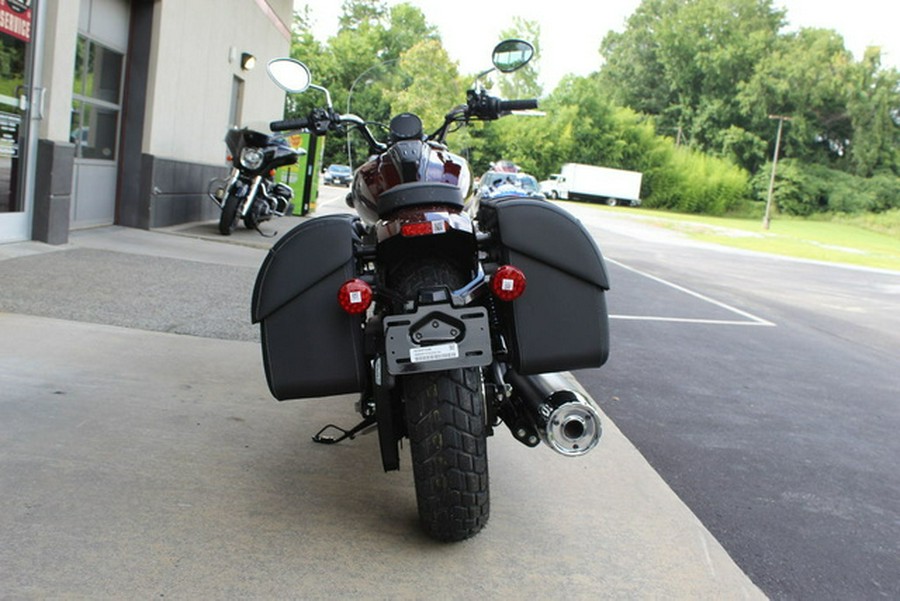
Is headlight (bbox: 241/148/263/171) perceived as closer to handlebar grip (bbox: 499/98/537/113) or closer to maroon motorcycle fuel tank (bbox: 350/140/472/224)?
handlebar grip (bbox: 499/98/537/113)

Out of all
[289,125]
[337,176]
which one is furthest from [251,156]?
[337,176]

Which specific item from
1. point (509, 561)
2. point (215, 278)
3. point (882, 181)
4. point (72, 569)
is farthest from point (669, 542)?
point (882, 181)

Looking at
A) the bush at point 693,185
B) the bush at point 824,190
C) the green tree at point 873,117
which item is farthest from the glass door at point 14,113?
the green tree at point 873,117

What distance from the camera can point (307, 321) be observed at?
2965mm

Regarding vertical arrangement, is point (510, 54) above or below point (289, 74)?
above

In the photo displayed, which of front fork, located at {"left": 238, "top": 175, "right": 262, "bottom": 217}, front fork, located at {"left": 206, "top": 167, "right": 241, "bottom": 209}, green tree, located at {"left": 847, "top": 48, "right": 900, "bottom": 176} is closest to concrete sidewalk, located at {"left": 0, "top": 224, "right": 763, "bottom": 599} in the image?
front fork, located at {"left": 206, "top": 167, "right": 241, "bottom": 209}

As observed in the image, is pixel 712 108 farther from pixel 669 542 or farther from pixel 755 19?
pixel 669 542

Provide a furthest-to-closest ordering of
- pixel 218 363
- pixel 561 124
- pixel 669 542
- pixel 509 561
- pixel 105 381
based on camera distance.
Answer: pixel 561 124, pixel 218 363, pixel 105 381, pixel 669 542, pixel 509 561

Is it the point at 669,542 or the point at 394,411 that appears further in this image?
the point at 669,542

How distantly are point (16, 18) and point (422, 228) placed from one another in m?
6.15

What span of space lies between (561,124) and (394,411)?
64534 mm

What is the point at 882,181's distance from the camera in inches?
2630

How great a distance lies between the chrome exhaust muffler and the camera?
2.92 metres

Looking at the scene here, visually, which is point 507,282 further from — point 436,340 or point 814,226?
point 814,226
